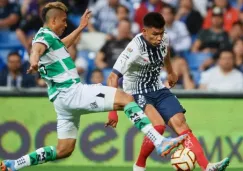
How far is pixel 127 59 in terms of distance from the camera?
9.74 m

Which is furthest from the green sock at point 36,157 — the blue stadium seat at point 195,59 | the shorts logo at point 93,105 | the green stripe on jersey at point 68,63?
the blue stadium seat at point 195,59

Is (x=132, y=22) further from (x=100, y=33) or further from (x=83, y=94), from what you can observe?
(x=83, y=94)

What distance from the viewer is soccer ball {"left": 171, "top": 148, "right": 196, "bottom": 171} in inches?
352

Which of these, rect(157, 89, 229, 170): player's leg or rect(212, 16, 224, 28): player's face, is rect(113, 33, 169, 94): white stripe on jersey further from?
rect(212, 16, 224, 28): player's face

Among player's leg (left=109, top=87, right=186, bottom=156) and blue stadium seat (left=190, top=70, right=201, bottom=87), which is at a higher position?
player's leg (left=109, top=87, right=186, bottom=156)

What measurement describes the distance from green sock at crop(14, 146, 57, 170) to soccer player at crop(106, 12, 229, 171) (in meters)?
0.71

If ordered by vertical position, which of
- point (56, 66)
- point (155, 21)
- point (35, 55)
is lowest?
point (56, 66)

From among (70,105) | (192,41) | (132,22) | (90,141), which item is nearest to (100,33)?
(132,22)

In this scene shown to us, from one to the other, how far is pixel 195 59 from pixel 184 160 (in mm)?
5961

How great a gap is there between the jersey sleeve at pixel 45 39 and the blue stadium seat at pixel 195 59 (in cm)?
600

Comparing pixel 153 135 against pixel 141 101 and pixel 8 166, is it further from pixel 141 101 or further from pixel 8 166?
pixel 8 166

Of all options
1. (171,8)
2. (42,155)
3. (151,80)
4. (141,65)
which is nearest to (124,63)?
(141,65)

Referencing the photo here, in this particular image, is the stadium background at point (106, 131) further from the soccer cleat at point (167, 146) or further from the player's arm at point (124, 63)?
the soccer cleat at point (167, 146)

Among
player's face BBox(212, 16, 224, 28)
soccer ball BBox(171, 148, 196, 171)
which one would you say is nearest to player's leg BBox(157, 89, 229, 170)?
soccer ball BBox(171, 148, 196, 171)
